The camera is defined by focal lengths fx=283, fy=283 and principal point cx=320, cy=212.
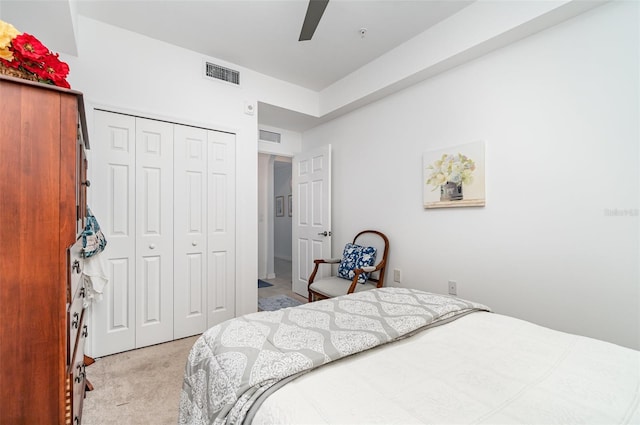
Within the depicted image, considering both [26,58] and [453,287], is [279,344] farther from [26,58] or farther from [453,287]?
[453,287]

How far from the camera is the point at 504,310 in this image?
87.6 inches

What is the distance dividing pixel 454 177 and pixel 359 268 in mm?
1259

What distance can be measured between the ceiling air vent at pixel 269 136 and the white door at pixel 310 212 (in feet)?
1.28

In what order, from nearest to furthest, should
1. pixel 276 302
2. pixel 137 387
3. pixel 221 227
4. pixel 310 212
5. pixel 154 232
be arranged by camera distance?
1. pixel 137 387
2. pixel 154 232
3. pixel 221 227
4. pixel 276 302
5. pixel 310 212

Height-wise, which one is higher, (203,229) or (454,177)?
(454,177)

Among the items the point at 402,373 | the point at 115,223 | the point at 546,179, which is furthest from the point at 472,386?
the point at 115,223

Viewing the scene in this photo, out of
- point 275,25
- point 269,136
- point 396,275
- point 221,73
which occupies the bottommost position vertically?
point 396,275

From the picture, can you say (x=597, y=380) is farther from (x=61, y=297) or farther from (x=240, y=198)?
(x=240, y=198)

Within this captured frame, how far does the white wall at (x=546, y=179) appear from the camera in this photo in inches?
68.0

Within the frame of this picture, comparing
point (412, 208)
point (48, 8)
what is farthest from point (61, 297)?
point (412, 208)

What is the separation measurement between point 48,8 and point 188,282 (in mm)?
2275

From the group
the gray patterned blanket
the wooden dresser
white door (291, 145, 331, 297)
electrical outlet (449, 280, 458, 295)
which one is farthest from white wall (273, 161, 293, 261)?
the wooden dresser

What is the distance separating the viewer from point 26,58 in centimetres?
97

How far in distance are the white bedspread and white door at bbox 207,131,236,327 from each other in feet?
7.51
